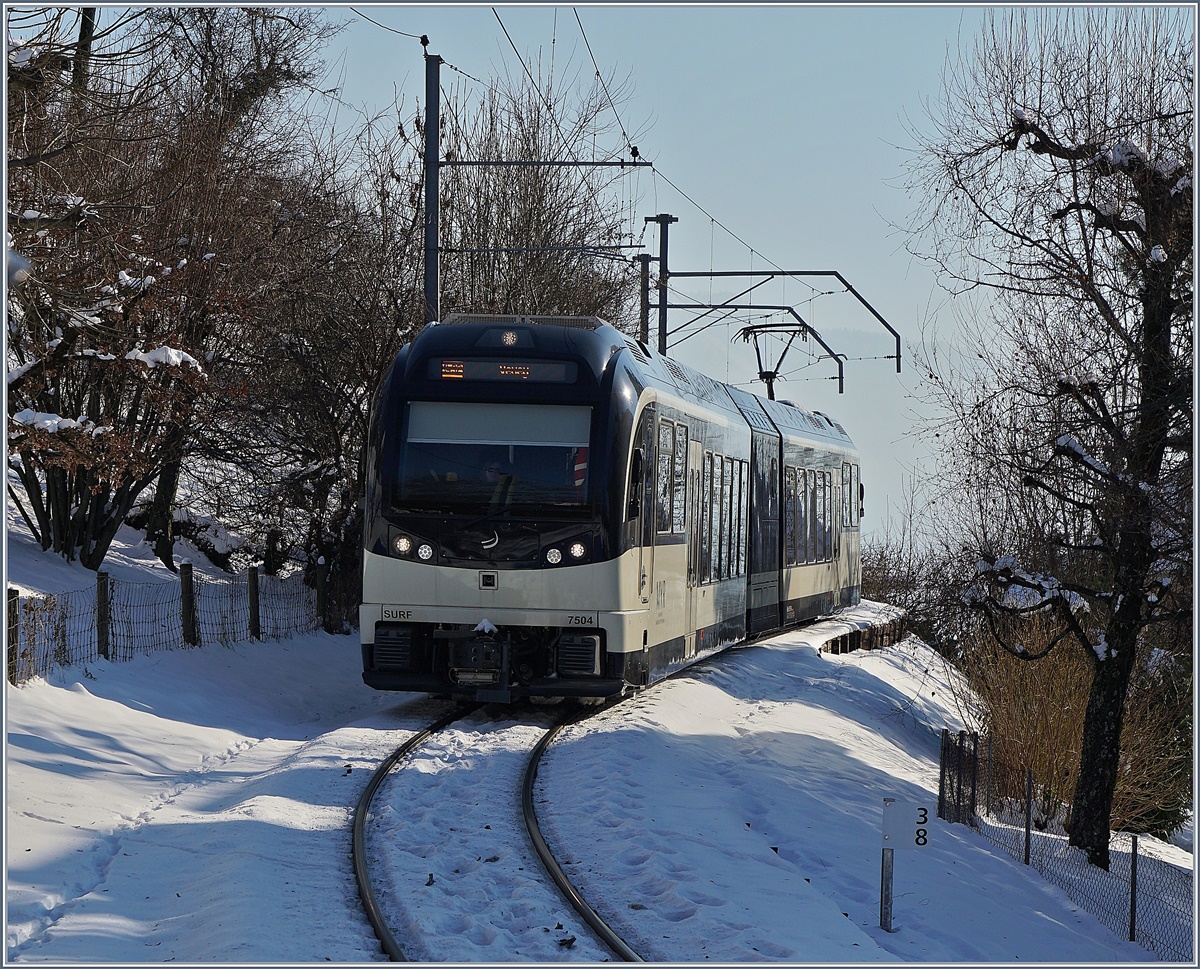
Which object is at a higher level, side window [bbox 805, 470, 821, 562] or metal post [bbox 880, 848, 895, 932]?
side window [bbox 805, 470, 821, 562]

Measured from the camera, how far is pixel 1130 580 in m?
14.5

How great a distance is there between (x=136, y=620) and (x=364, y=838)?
27.2 feet

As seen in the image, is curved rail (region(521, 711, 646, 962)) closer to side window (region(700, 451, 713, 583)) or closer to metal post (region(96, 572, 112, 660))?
metal post (region(96, 572, 112, 660))

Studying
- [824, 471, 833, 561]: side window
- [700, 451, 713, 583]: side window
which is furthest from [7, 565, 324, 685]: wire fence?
[824, 471, 833, 561]: side window

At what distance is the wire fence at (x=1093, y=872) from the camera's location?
44.2 ft

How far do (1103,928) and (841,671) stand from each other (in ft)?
34.0

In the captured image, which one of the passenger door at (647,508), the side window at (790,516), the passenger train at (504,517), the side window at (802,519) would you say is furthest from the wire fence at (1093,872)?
the side window at (802,519)

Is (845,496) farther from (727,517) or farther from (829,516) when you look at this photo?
(727,517)

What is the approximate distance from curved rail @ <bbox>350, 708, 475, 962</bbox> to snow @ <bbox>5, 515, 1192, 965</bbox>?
78 mm

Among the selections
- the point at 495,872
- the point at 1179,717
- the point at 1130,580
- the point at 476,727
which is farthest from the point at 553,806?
the point at 1179,717

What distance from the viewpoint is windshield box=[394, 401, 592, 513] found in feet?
44.5

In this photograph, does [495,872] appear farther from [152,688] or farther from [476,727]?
[152,688]

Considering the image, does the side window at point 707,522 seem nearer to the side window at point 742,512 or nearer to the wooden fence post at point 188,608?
the side window at point 742,512

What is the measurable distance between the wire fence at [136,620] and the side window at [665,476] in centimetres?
548
